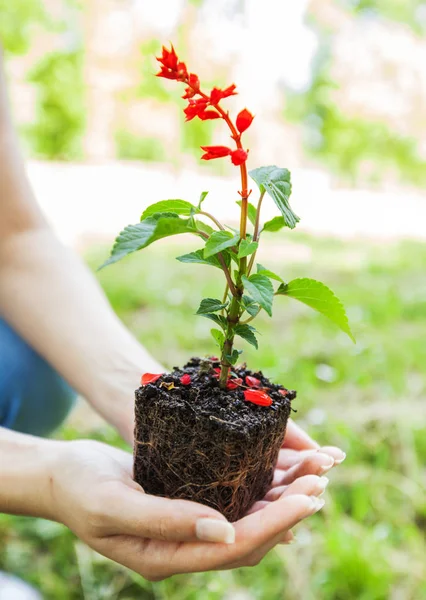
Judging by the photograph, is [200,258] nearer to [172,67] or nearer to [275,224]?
[275,224]

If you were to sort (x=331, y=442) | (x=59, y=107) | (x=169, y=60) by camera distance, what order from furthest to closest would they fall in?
(x=59, y=107) → (x=331, y=442) → (x=169, y=60)

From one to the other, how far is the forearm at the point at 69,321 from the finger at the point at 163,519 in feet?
1.08

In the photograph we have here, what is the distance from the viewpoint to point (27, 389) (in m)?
1.35

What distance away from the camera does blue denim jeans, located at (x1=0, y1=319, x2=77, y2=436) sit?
1.31m

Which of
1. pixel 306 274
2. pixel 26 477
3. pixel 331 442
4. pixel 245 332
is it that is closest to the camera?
pixel 245 332

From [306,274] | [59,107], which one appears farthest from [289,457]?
[59,107]

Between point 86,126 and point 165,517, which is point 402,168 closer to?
point 86,126

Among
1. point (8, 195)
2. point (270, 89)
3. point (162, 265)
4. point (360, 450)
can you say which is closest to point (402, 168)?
point (270, 89)

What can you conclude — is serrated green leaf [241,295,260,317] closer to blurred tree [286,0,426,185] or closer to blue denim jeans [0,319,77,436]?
blue denim jeans [0,319,77,436]

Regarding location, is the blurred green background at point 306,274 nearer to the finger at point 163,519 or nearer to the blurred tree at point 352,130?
the blurred tree at point 352,130

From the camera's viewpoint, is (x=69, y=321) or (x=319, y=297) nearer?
(x=319, y=297)

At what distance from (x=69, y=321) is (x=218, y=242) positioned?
0.60 m

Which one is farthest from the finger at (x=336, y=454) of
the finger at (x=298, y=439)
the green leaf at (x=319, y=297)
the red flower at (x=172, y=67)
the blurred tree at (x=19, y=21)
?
the blurred tree at (x=19, y=21)

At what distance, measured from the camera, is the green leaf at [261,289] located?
0.71m
